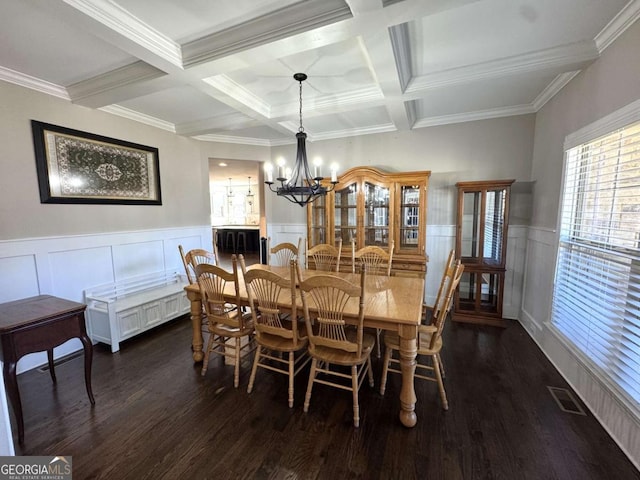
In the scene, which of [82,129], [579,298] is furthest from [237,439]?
[82,129]

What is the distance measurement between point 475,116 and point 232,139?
3445 mm

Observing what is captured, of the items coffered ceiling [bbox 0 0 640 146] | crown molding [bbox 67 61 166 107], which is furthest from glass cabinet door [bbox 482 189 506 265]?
crown molding [bbox 67 61 166 107]

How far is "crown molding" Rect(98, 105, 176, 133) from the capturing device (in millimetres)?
3100

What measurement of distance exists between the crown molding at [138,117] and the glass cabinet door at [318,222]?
7.15 ft

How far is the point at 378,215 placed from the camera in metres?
3.81

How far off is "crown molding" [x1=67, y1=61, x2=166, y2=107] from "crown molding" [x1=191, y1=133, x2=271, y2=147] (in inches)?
60.9

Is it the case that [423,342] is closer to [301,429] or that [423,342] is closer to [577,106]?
[301,429]

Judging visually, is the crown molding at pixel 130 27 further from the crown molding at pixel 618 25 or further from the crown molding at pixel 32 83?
the crown molding at pixel 618 25

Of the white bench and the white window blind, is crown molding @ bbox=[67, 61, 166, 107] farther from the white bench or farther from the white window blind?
the white window blind

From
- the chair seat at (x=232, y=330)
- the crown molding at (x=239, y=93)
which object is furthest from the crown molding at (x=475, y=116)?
the chair seat at (x=232, y=330)

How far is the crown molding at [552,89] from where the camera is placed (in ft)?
8.13

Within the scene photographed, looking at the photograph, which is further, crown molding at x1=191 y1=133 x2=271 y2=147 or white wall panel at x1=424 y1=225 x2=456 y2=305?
crown molding at x1=191 y1=133 x2=271 y2=147

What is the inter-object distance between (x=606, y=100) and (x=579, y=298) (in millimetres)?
1483

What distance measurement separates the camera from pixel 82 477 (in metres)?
1.51
